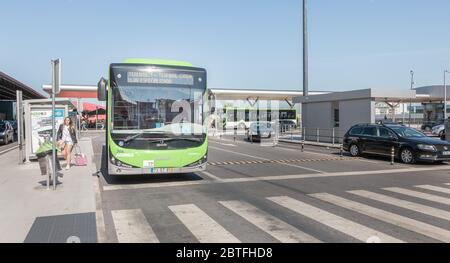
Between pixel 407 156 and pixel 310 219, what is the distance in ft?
35.1

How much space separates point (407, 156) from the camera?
1639cm

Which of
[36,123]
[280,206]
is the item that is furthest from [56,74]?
[36,123]

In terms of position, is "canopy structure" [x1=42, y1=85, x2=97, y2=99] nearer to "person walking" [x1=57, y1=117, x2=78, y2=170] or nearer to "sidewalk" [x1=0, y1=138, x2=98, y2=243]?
"person walking" [x1=57, y1=117, x2=78, y2=170]

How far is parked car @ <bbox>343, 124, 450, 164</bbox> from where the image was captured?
15.8 m

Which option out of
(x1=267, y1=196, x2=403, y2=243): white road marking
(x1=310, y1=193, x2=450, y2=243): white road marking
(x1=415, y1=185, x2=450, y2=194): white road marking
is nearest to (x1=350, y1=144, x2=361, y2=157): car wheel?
(x1=415, y1=185, x2=450, y2=194): white road marking

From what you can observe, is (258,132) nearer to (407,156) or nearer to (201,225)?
(407,156)

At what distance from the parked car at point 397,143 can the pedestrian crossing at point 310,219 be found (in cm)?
674

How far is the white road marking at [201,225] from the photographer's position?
19.9 feet

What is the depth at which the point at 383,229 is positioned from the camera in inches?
259

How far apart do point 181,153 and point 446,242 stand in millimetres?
6910

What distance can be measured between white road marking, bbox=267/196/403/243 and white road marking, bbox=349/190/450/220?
5.57 ft

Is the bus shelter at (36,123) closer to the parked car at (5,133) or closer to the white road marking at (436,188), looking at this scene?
the white road marking at (436,188)

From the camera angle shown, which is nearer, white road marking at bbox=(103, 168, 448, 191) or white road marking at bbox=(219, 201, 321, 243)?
white road marking at bbox=(219, 201, 321, 243)
